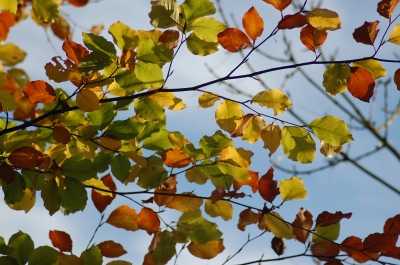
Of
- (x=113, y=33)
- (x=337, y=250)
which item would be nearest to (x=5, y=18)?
(x=113, y=33)

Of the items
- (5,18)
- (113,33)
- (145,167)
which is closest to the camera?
(113,33)

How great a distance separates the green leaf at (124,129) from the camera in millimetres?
906

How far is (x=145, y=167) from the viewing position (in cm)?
98

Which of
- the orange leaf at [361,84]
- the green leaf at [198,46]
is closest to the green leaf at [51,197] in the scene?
the green leaf at [198,46]

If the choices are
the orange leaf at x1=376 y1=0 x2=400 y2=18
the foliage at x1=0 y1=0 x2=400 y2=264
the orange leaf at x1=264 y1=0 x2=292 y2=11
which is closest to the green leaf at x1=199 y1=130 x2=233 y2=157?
the foliage at x1=0 y1=0 x2=400 y2=264

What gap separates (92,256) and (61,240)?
4.4 inches

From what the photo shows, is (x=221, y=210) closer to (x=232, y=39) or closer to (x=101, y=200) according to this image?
(x=101, y=200)

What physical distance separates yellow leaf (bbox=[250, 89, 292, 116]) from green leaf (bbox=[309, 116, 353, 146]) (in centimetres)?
7

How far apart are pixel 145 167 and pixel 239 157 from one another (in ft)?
0.67

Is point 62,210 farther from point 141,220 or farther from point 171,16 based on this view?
point 171,16

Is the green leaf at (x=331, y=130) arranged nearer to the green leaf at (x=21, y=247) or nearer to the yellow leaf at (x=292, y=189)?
the yellow leaf at (x=292, y=189)

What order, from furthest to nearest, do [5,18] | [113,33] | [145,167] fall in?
1. [5,18]
2. [145,167]
3. [113,33]

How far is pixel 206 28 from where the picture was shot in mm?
891

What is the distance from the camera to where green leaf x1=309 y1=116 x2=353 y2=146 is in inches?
34.7
